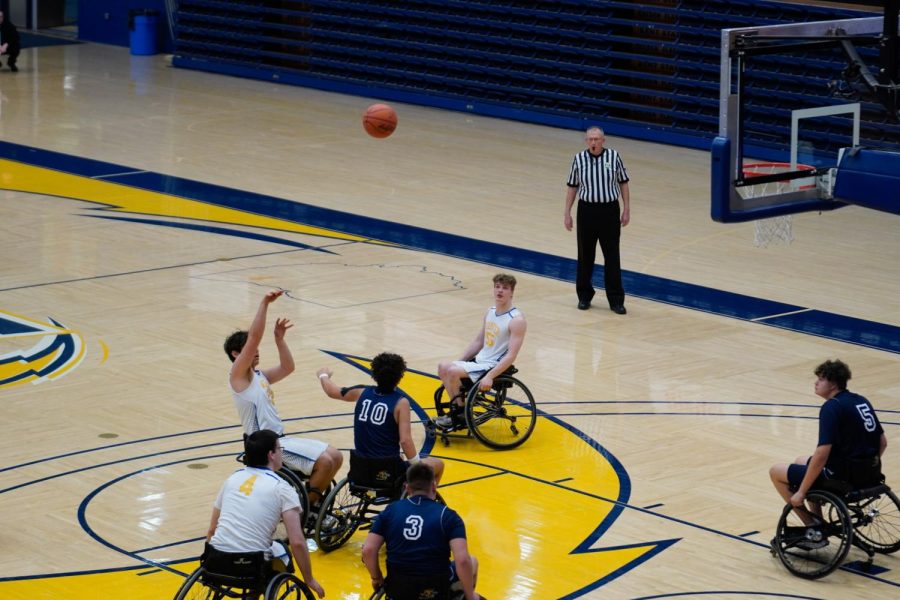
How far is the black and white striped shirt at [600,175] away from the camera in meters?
15.8

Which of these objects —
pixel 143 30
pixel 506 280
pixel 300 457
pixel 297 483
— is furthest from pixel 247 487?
pixel 143 30

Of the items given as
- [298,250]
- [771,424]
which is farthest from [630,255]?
[771,424]

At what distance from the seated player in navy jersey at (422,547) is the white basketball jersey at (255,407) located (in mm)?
2135

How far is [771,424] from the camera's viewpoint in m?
12.5

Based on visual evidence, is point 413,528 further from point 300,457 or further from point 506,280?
point 506,280

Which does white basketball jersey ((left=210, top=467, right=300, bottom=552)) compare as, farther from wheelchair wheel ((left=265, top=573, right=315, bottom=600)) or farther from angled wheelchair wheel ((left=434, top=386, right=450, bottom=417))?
angled wheelchair wheel ((left=434, top=386, right=450, bottom=417))

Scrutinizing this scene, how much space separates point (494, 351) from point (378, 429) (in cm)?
254

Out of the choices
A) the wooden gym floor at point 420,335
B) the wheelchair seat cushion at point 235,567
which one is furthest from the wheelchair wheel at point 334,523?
the wheelchair seat cushion at point 235,567

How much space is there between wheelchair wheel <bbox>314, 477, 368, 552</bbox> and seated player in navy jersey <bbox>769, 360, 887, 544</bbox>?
2.81m

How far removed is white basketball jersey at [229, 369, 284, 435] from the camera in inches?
386

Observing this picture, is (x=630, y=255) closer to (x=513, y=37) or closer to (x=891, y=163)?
(x=891, y=163)

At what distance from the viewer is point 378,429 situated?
962 centimetres

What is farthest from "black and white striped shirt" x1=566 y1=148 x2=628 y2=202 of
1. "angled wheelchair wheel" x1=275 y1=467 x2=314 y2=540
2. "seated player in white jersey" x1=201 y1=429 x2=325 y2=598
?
"seated player in white jersey" x1=201 y1=429 x2=325 y2=598

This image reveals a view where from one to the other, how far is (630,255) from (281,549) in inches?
439
